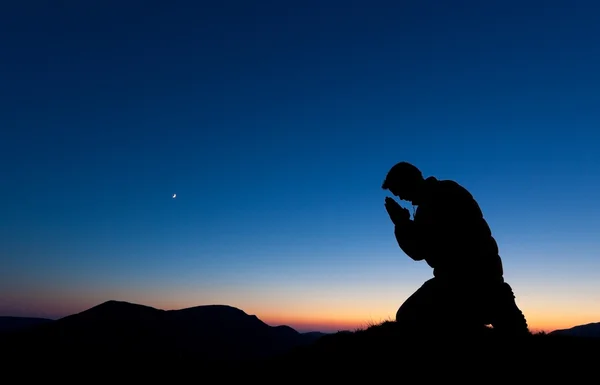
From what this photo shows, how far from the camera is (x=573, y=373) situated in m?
4.61

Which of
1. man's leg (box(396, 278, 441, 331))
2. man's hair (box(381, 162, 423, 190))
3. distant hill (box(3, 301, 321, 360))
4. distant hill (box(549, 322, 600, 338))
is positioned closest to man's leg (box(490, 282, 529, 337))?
man's leg (box(396, 278, 441, 331))

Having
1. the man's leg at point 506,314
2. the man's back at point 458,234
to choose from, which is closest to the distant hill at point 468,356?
the man's leg at point 506,314

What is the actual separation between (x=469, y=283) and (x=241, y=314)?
7787 inches

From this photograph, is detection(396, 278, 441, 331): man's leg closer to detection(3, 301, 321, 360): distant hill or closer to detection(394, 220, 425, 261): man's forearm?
detection(394, 220, 425, 261): man's forearm

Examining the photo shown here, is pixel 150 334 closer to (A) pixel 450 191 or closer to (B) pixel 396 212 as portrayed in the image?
(B) pixel 396 212

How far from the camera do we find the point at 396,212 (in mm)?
5664

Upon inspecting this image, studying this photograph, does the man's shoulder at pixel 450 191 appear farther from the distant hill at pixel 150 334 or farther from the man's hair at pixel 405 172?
the distant hill at pixel 150 334

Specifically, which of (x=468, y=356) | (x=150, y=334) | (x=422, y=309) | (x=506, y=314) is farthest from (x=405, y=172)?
(x=150, y=334)

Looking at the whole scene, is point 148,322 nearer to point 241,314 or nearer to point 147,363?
point 241,314

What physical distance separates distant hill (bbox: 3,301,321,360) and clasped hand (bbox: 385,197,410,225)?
53762 millimetres

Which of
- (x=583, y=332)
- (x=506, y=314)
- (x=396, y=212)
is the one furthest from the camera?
(x=583, y=332)

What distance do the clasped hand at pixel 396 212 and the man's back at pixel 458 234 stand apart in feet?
1.06

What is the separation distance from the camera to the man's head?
552 centimetres

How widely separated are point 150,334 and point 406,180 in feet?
407
